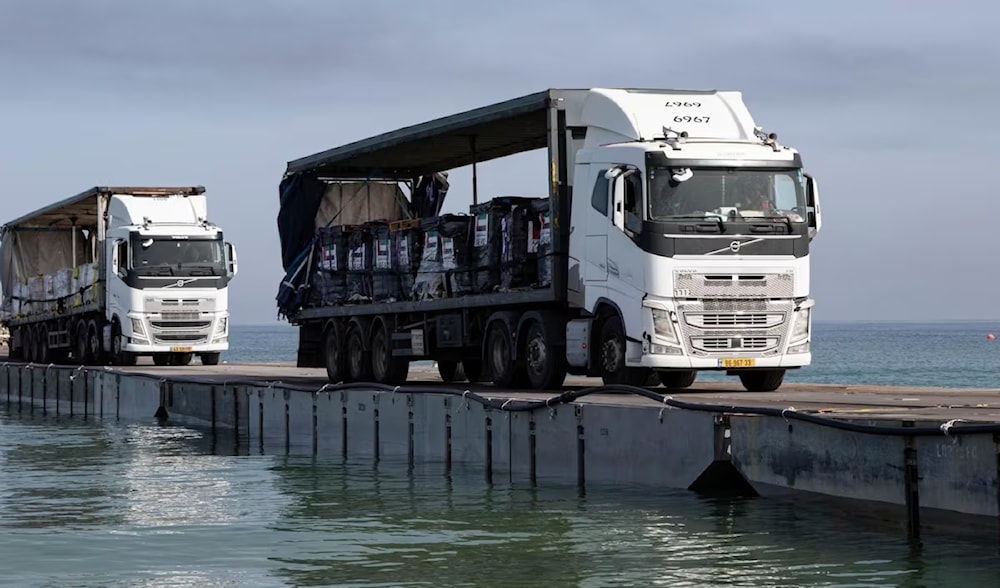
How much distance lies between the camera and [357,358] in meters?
30.0

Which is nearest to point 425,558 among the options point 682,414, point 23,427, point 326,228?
point 682,414

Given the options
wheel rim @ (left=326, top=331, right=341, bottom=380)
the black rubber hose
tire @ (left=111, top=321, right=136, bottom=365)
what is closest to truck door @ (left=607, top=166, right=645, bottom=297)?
the black rubber hose

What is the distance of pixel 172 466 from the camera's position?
24.3 m

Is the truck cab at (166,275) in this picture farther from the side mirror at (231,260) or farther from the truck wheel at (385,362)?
the truck wheel at (385,362)

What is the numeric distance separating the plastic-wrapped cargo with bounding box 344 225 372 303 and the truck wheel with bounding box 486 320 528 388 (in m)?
4.27

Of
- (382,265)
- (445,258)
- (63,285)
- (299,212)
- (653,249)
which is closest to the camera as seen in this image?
(653,249)

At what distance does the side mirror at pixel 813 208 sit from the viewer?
2277cm

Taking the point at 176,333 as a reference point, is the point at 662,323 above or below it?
below

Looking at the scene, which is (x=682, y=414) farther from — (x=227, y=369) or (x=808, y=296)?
(x=227, y=369)

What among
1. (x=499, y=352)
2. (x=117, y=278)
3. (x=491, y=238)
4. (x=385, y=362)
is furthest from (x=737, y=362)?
(x=117, y=278)

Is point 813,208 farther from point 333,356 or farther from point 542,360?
point 333,356

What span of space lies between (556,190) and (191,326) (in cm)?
1967

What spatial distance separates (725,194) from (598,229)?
5.82ft

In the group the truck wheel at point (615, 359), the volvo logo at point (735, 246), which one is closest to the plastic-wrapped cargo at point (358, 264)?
the truck wheel at point (615, 359)
